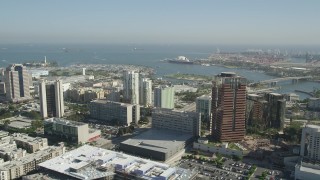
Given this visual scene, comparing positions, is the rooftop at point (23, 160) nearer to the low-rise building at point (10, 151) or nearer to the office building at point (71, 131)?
the low-rise building at point (10, 151)

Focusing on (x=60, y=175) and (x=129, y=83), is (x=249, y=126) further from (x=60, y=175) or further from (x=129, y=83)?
(x=60, y=175)

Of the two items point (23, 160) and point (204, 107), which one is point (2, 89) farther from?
point (204, 107)

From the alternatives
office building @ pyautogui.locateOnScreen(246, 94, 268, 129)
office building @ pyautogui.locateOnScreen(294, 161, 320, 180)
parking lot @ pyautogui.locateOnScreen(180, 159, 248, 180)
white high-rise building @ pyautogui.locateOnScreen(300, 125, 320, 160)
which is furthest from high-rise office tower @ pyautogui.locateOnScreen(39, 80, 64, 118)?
office building @ pyautogui.locateOnScreen(294, 161, 320, 180)

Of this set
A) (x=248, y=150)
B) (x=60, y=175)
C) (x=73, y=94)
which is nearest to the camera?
(x=60, y=175)

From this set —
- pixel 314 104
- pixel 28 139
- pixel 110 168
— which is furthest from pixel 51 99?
pixel 314 104

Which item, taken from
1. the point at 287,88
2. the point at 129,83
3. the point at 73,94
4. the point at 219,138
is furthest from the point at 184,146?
the point at 287,88

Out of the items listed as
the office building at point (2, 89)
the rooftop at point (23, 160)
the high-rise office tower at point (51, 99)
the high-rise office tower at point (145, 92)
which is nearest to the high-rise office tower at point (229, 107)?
the rooftop at point (23, 160)
